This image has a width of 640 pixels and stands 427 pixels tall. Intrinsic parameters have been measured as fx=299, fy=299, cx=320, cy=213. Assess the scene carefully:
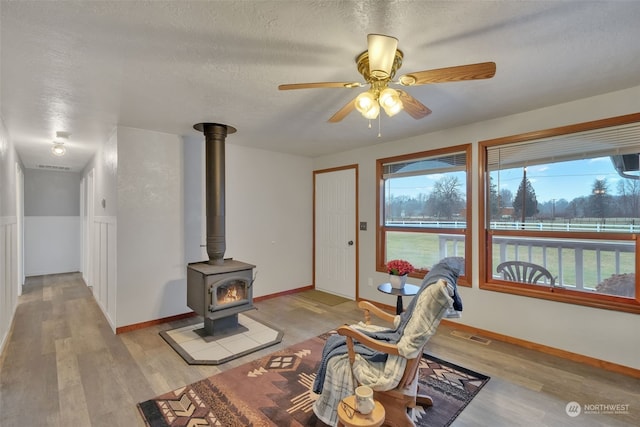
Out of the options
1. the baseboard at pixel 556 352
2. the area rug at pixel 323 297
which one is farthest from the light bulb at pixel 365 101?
the area rug at pixel 323 297

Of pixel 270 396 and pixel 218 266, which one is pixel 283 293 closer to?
pixel 218 266

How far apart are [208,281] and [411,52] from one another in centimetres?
281

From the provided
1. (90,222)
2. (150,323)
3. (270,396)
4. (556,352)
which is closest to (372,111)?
(270,396)

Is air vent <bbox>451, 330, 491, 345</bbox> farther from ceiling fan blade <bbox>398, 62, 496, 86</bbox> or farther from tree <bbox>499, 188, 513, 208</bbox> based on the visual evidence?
ceiling fan blade <bbox>398, 62, 496, 86</bbox>

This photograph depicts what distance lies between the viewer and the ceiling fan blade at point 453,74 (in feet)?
5.11

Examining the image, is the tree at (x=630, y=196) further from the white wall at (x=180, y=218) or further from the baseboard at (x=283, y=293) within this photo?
the baseboard at (x=283, y=293)

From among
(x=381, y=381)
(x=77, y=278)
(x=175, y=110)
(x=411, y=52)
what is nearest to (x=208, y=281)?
(x=175, y=110)

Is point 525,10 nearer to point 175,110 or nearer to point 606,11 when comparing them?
point 606,11

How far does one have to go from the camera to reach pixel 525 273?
127 inches

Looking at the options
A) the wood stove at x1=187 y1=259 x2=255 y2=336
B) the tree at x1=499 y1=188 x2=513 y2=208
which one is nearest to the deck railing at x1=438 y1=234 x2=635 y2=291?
the tree at x1=499 y1=188 x2=513 y2=208

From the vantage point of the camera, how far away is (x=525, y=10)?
5.14 ft

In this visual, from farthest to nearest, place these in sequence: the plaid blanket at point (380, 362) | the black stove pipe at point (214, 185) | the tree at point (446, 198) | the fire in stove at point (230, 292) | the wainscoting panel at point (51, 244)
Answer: the wainscoting panel at point (51, 244) → the tree at point (446, 198) → the black stove pipe at point (214, 185) → the fire in stove at point (230, 292) → the plaid blanket at point (380, 362)

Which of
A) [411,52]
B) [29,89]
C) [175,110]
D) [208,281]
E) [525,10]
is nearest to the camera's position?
[525,10]

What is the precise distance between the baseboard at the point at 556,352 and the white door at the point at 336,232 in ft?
5.88
